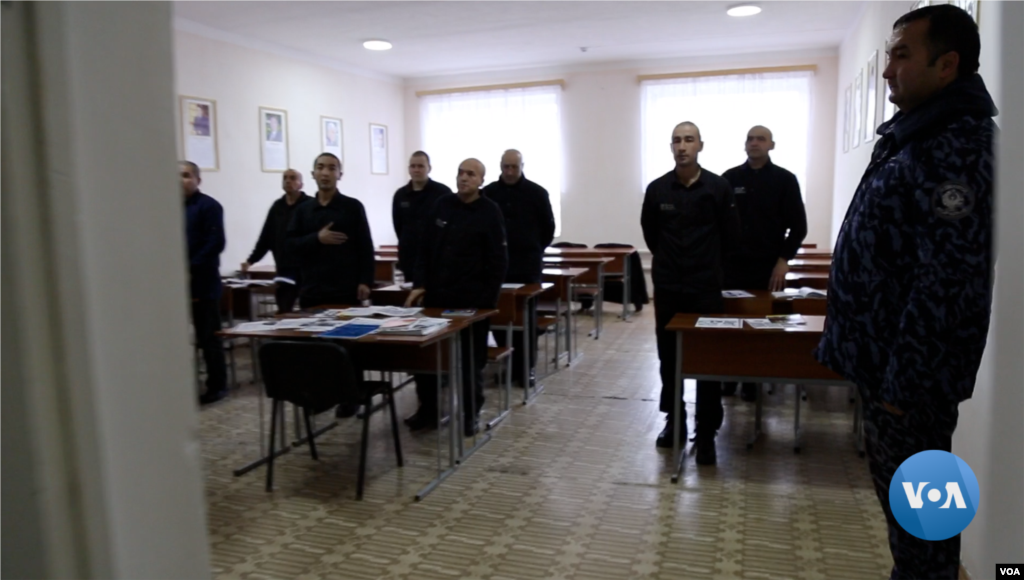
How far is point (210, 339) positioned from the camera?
4848 mm

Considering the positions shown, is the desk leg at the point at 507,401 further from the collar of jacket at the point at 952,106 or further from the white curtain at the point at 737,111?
the white curtain at the point at 737,111

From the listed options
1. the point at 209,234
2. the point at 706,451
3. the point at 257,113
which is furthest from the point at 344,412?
the point at 257,113

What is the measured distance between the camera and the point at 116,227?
64 centimetres

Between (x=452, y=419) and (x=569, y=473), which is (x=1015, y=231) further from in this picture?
(x=452, y=419)

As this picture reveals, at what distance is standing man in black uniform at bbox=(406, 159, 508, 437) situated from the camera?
13.0ft

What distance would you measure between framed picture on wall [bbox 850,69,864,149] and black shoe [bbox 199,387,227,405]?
5295 millimetres

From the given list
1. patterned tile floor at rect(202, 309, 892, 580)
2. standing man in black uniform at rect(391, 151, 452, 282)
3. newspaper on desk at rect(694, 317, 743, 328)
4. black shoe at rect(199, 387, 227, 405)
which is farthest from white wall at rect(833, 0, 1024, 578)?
black shoe at rect(199, 387, 227, 405)

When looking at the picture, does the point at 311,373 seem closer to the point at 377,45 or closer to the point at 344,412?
the point at 344,412

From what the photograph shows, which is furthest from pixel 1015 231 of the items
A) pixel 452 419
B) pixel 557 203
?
pixel 557 203

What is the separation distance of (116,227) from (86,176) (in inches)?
2.0

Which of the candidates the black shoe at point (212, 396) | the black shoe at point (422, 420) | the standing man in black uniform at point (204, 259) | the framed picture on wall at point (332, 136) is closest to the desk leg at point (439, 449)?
the black shoe at point (422, 420)

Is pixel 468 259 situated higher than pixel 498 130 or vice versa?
pixel 498 130

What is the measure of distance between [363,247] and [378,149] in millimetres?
6030

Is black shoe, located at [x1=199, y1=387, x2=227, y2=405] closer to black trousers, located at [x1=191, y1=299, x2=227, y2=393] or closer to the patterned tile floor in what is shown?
black trousers, located at [x1=191, y1=299, x2=227, y2=393]
